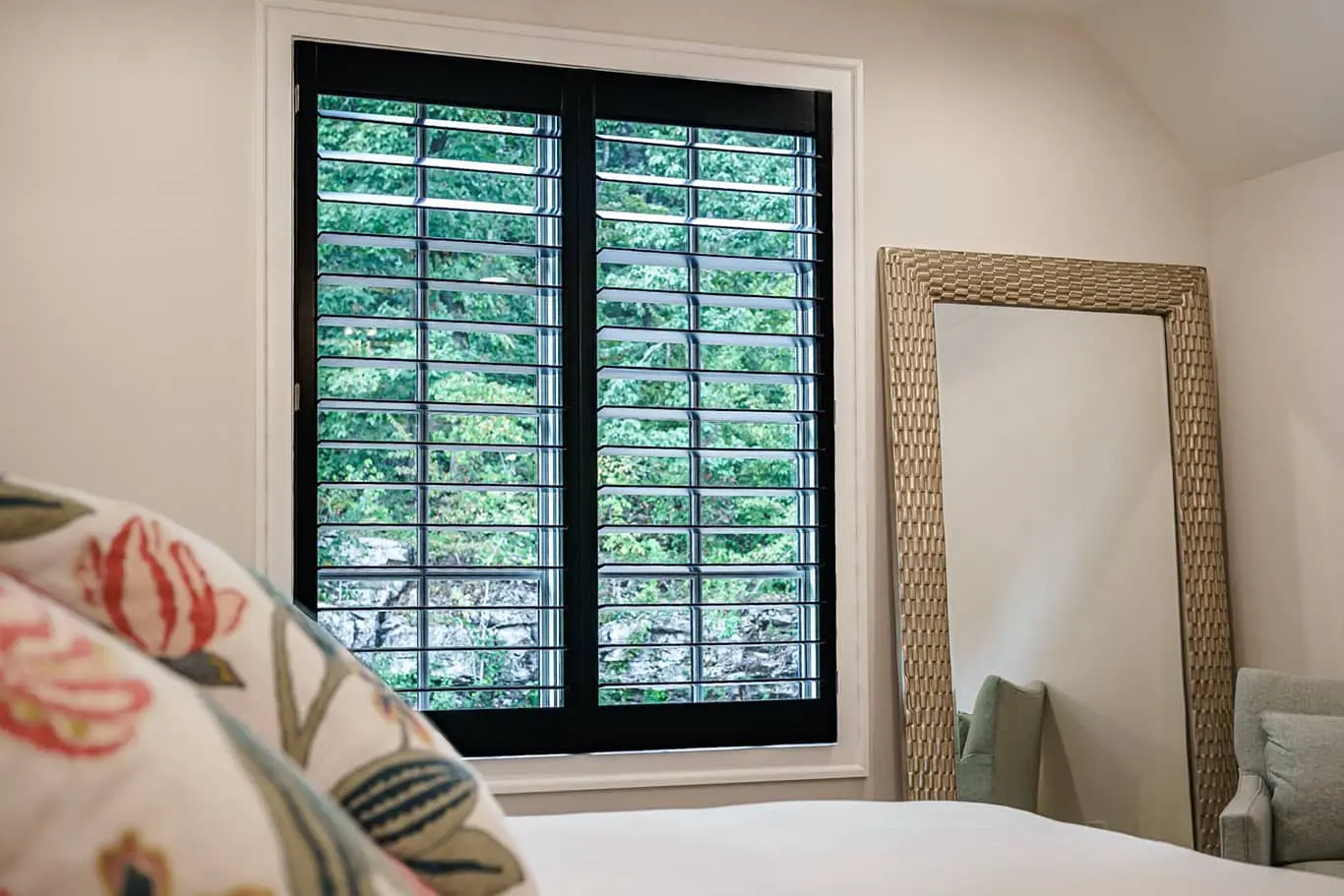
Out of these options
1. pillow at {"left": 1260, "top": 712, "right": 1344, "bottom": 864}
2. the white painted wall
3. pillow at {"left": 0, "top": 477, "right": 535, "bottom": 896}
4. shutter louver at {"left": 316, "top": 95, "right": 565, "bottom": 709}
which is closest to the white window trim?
shutter louver at {"left": 316, "top": 95, "right": 565, "bottom": 709}

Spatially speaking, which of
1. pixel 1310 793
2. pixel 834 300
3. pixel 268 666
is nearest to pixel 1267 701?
pixel 1310 793

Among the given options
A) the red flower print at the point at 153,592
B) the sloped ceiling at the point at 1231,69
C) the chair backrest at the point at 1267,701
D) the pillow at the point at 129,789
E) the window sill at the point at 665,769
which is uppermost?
the sloped ceiling at the point at 1231,69

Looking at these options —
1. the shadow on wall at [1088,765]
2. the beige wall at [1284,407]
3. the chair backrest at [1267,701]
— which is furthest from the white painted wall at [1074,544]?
the chair backrest at [1267,701]

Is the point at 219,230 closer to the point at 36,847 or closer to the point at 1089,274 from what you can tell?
the point at 1089,274

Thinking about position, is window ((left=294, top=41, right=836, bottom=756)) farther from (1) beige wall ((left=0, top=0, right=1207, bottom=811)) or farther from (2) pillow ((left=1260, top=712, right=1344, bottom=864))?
(2) pillow ((left=1260, top=712, right=1344, bottom=864))

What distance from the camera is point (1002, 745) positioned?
3.60 metres

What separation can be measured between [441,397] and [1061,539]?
5.87 ft

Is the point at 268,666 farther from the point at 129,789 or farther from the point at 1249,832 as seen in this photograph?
the point at 1249,832

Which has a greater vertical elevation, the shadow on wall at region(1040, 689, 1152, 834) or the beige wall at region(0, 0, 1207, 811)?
the beige wall at region(0, 0, 1207, 811)

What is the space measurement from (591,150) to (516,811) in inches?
65.4

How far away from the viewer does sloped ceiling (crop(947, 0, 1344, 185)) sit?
11.4 feet

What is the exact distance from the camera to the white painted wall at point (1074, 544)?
364 cm

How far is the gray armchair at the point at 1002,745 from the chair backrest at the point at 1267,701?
51 cm

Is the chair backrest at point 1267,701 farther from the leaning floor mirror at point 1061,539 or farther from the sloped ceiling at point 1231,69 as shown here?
the sloped ceiling at point 1231,69
